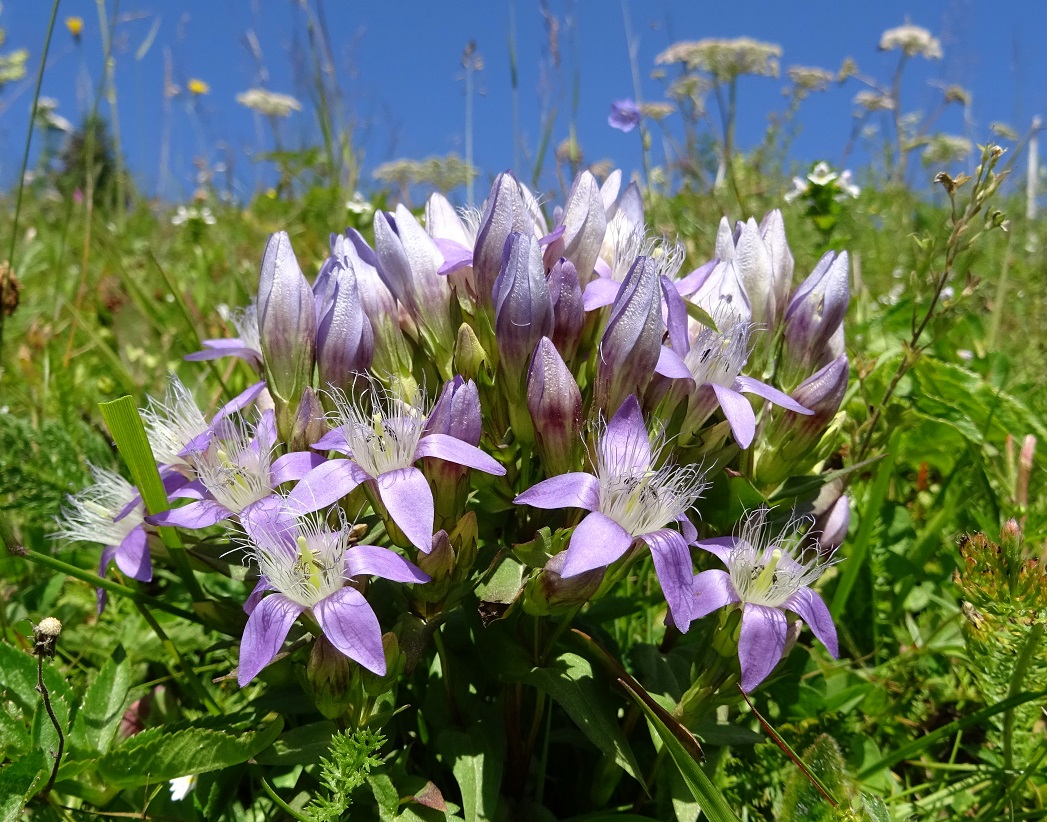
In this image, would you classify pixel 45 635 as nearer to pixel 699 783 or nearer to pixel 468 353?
pixel 468 353

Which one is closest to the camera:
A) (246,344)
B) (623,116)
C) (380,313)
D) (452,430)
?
(452,430)

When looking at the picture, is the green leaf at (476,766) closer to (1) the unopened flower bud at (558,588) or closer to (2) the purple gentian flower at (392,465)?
(1) the unopened flower bud at (558,588)

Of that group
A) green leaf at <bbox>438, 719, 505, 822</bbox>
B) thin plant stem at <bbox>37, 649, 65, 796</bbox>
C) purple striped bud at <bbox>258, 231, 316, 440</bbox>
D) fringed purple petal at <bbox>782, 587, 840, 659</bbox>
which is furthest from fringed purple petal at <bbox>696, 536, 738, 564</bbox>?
Result: thin plant stem at <bbox>37, 649, 65, 796</bbox>

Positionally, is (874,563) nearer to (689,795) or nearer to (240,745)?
(689,795)

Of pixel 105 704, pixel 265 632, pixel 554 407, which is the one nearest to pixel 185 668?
pixel 105 704

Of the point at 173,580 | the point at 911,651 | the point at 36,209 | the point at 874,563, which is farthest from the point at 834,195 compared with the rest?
the point at 36,209
